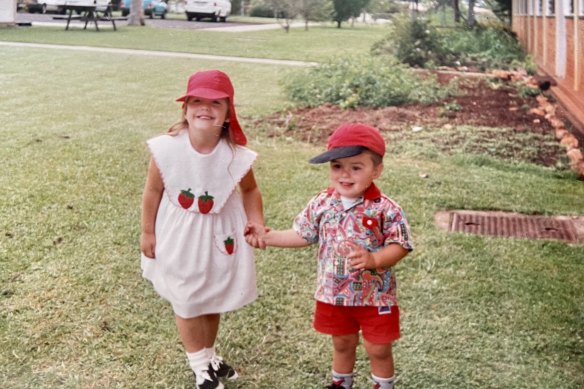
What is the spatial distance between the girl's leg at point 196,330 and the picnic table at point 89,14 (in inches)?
138

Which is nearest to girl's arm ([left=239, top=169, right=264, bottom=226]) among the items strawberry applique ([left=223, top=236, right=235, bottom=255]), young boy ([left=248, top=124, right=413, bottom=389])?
strawberry applique ([left=223, top=236, right=235, bottom=255])

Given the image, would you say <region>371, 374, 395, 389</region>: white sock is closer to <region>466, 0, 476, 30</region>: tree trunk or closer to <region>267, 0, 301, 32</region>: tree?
<region>267, 0, 301, 32</region>: tree

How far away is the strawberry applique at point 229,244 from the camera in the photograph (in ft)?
7.18

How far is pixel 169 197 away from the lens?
2.17 meters

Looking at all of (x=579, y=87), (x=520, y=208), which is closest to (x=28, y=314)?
(x=520, y=208)

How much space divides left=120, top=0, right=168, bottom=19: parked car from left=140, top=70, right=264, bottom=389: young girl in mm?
3698

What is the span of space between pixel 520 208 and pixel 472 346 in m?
1.65

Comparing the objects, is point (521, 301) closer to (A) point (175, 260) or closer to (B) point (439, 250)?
(B) point (439, 250)

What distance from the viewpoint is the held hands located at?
2.14 metres

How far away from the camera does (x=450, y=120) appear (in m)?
6.24

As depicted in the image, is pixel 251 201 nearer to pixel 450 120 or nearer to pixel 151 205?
pixel 151 205

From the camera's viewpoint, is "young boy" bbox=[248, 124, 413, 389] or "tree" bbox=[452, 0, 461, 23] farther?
"tree" bbox=[452, 0, 461, 23]

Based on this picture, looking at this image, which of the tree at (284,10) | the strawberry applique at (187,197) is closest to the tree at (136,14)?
the tree at (284,10)

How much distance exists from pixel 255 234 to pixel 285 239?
10cm
